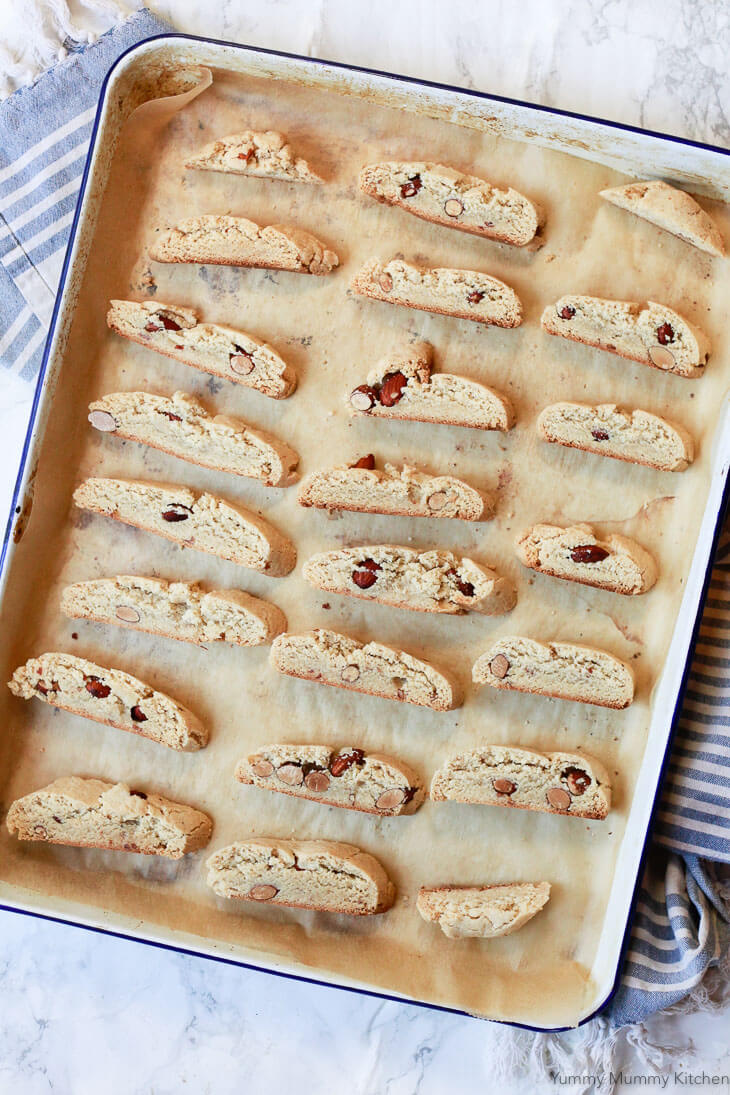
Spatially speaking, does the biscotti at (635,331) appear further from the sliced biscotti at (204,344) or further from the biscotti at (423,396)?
the sliced biscotti at (204,344)

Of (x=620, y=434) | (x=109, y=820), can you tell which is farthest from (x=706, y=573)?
(x=109, y=820)

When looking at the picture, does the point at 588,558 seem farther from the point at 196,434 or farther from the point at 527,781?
the point at 196,434

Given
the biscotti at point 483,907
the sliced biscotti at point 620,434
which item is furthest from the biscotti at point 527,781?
the sliced biscotti at point 620,434

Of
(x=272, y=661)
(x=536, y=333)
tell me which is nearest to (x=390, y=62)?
(x=536, y=333)

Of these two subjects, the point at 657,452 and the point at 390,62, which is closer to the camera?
the point at 657,452

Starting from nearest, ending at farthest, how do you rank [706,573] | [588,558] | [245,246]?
1. [706,573]
2. [588,558]
3. [245,246]

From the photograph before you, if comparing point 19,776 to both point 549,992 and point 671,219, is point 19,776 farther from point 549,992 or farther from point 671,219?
point 671,219
